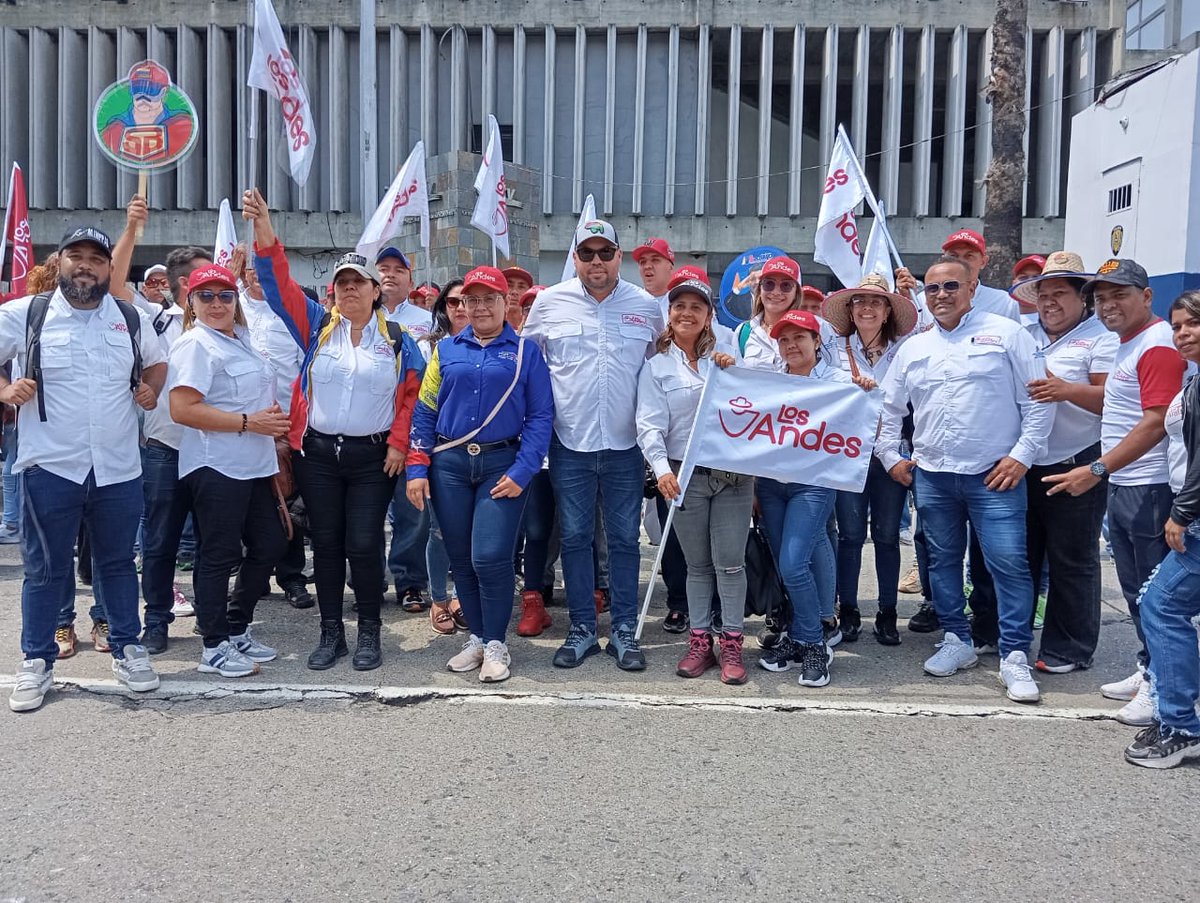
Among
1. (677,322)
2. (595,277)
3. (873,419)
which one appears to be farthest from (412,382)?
(873,419)

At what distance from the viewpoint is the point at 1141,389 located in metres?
4.48

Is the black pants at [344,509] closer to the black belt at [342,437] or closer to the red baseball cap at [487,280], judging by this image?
the black belt at [342,437]

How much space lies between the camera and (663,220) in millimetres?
25203

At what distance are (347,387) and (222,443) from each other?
2.32 ft

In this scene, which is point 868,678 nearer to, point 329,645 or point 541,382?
point 541,382

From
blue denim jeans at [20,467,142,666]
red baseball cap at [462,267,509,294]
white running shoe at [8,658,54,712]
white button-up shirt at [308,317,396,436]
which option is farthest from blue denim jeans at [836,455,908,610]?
white running shoe at [8,658,54,712]

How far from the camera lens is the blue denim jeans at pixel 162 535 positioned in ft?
18.3

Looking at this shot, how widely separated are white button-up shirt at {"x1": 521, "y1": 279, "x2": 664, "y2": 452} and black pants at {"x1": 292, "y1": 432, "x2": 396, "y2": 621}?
3.36 feet

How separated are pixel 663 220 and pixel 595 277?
814 inches

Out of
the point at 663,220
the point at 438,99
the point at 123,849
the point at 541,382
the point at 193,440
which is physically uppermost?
the point at 438,99

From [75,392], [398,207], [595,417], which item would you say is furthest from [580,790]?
[398,207]

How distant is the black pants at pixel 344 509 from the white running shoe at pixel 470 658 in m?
0.55

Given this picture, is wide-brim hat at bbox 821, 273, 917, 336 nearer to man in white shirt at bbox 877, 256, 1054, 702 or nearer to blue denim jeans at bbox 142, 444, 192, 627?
man in white shirt at bbox 877, 256, 1054, 702

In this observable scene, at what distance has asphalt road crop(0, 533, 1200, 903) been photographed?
123 inches
